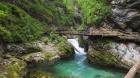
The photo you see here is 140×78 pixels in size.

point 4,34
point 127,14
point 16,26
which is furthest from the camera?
point 16,26

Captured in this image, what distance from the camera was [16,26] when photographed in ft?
92.6

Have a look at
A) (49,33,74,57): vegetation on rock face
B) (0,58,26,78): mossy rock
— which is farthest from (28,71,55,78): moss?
(49,33,74,57): vegetation on rock face

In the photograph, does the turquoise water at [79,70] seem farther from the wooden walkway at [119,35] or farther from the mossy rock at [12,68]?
the wooden walkway at [119,35]

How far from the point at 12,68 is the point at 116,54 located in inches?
420

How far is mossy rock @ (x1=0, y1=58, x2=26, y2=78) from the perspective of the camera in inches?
755

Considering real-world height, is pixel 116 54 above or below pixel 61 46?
above

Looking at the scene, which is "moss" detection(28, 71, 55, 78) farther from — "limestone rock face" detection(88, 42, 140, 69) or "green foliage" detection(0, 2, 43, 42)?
Answer: "limestone rock face" detection(88, 42, 140, 69)

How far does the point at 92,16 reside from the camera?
3056 cm

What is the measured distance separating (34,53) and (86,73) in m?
5.65


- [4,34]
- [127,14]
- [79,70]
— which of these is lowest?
[79,70]

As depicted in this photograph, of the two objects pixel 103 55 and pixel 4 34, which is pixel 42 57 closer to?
pixel 4 34

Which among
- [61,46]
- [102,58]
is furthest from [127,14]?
[61,46]

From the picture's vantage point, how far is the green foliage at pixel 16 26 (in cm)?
2573

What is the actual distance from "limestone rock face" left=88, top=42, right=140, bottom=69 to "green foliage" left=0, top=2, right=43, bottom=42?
758cm
